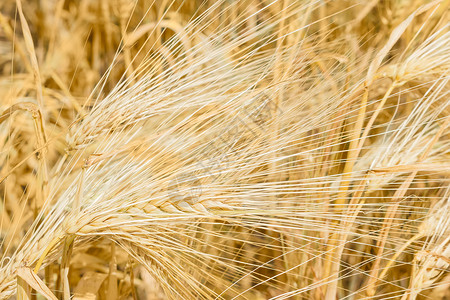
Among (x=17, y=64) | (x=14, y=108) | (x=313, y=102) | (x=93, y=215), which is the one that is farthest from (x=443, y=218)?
(x=17, y=64)

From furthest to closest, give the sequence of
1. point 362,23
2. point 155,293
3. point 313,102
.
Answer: point 362,23 < point 155,293 < point 313,102

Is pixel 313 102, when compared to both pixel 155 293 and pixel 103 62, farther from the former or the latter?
pixel 103 62

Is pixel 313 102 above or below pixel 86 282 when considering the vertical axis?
above

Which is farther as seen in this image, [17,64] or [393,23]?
[17,64]

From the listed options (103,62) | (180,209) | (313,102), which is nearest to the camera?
(180,209)

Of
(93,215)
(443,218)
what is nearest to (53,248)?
(93,215)

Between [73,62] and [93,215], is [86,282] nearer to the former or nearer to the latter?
[93,215]

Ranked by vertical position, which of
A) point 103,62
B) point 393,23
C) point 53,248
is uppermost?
point 103,62

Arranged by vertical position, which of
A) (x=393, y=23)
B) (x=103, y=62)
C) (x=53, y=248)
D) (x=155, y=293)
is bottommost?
(x=155, y=293)

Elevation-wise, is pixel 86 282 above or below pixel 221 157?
below
